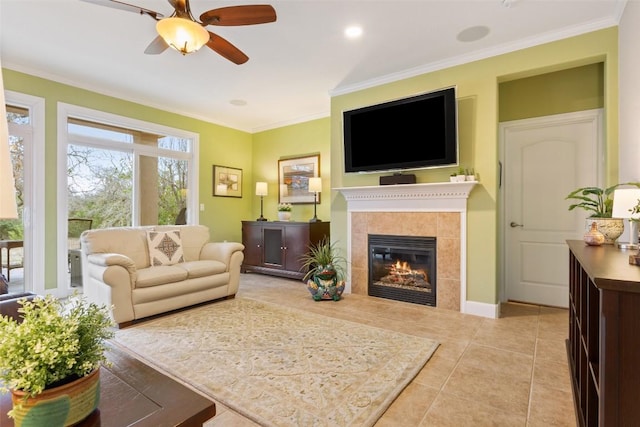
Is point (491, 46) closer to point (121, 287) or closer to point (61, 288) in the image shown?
point (121, 287)

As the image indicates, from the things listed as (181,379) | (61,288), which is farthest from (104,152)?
(181,379)

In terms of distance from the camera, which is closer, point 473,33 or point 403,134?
point 473,33

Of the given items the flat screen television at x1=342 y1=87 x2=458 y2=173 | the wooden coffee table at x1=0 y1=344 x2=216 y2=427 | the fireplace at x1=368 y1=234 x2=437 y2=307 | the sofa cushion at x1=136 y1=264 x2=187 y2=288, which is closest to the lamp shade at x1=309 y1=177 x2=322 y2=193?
the flat screen television at x1=342 y1=87 x2=458 y2=173

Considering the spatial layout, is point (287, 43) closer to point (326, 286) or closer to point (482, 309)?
point (326, 286)

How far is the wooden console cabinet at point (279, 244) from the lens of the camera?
4.80 meters

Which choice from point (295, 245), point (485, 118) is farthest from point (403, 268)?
point (485, 118)

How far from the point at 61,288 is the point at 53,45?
274cm

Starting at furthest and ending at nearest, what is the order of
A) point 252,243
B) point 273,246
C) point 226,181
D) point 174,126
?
1. point 226,181
2. point 252,243
3. point 273,246
4. point 174,126

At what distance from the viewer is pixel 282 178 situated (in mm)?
5758

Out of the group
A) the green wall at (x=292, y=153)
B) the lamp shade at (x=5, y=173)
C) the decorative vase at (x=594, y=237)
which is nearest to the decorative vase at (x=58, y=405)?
the lamp shade at (x=5, y=173)

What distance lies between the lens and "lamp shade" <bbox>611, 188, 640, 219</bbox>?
5.84ft

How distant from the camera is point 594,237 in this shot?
1907mm

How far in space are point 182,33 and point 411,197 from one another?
2.74 meters

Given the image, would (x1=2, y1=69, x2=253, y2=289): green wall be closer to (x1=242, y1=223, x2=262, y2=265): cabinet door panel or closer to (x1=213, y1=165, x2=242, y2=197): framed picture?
(x1=213, y1=165, x2=242, y2=197): framed picture
